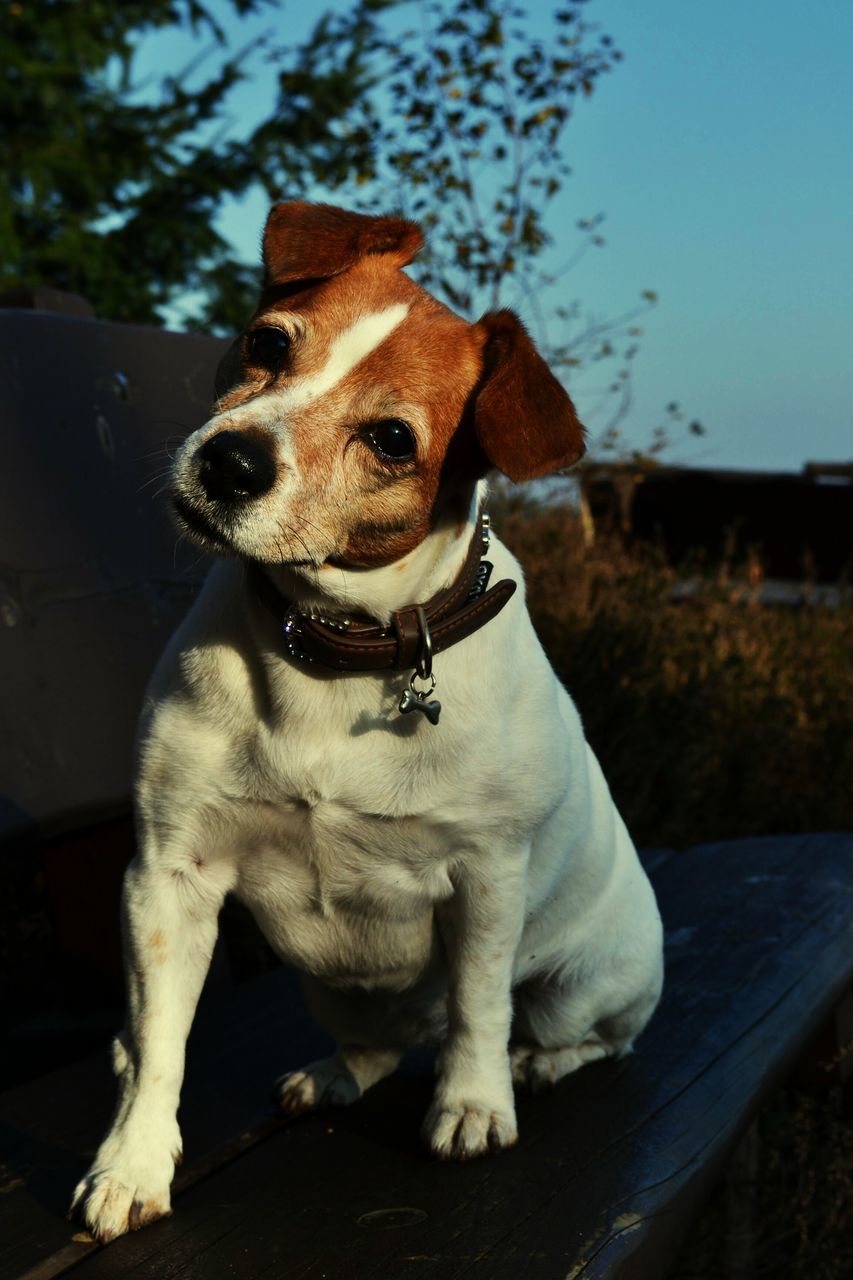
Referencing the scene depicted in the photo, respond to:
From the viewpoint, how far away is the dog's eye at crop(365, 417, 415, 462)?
6.35 ft

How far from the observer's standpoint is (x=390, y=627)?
6.49ft

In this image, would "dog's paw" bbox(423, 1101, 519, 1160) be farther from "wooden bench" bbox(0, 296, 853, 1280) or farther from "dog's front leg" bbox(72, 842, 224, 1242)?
"dog's front leg" bbox(72, 842, 224, 1242)

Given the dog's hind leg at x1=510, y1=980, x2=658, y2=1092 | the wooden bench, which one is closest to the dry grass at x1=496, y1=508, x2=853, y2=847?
the wooden bench

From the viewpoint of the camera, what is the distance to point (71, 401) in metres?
2.92

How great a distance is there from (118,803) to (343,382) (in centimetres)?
113

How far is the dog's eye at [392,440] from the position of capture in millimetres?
1937

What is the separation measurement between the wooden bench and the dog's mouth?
2.72ft

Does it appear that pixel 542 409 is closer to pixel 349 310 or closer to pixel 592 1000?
pixel 349 310

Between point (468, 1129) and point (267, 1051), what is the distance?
0.55 m

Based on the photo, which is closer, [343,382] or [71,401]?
[343,382]

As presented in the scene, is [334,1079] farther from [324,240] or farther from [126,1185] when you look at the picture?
[324,240]

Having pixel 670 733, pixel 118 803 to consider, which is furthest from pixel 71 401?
pixel 670 733

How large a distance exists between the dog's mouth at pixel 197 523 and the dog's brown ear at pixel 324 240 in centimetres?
44

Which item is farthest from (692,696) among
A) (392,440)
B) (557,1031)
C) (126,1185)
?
(126,1185)
